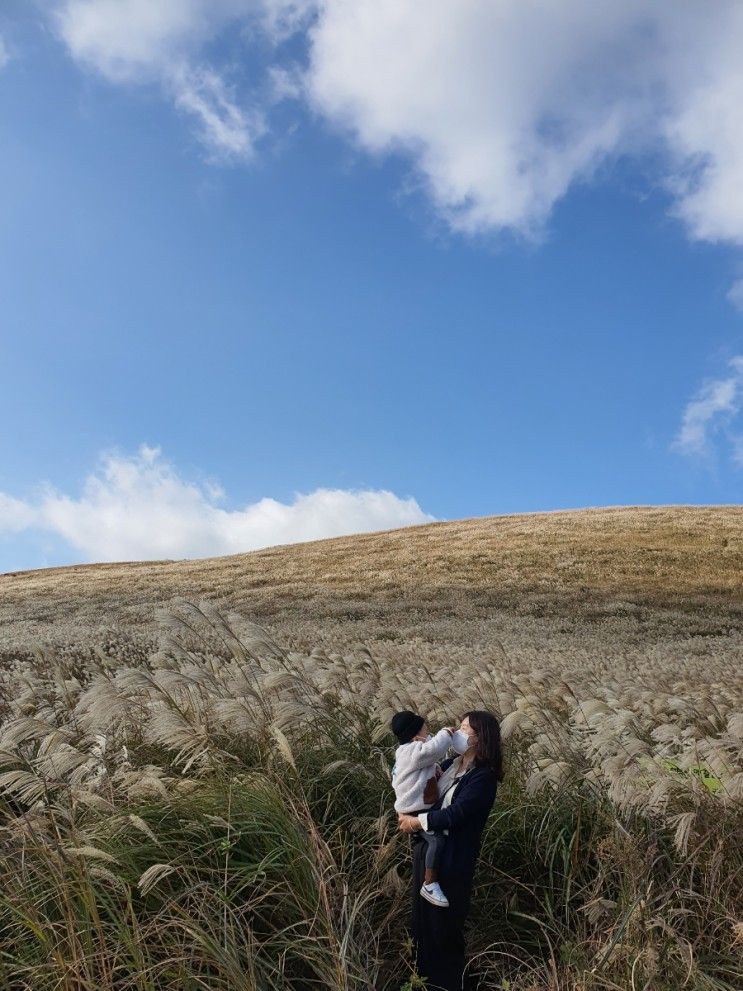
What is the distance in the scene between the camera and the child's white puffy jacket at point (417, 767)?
4.53 meters

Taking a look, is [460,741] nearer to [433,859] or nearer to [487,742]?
[487,742]

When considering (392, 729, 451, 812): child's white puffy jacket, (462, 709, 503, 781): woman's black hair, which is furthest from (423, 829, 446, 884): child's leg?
(462, 709, 503, 781): woman's black hair

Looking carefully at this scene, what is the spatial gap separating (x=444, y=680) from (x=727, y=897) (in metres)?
5.79

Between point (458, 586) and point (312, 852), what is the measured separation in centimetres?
3216

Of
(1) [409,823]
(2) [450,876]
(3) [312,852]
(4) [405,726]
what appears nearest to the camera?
(3) [312,852]

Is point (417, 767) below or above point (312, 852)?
above

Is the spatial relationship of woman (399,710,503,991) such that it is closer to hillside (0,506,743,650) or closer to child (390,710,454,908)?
child (390,710,454,908)

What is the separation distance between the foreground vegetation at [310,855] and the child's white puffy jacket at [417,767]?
33 centimetres

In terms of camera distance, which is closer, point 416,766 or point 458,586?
point 416,766

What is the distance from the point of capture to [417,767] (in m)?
4.55

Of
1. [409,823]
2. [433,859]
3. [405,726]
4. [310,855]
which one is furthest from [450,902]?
[405,726]

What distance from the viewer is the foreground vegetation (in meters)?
3.92

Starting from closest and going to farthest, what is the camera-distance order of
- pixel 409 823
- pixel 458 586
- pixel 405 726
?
1. pixel 409 823
2. pixel 405 726
3. pixel 458 586

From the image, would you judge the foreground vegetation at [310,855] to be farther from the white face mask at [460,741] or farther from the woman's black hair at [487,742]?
the white face mask at [460,741]
